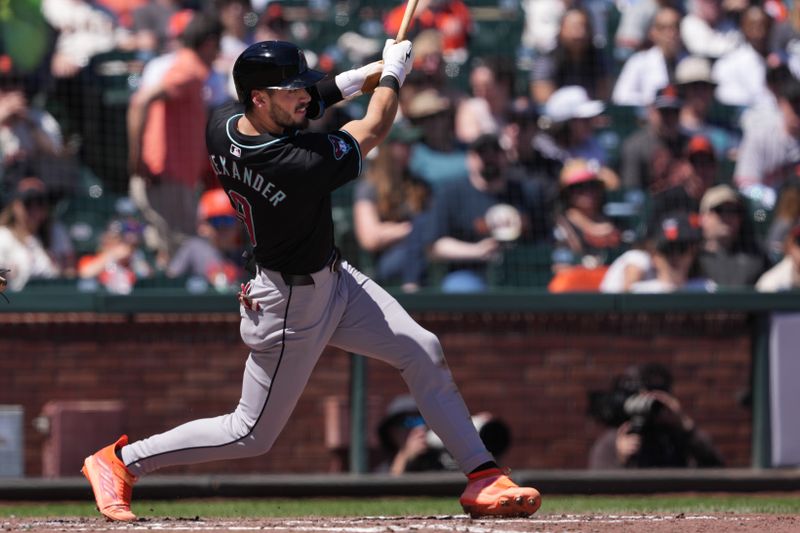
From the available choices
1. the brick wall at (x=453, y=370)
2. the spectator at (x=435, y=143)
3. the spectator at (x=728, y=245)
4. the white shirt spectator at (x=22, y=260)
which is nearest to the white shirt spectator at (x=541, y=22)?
the spectator at (x=435, y=143)

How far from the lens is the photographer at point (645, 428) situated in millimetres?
7641

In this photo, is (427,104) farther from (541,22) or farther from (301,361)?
(301,361)

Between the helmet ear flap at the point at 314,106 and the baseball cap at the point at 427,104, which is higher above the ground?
the baseball cap at the point at 427,104

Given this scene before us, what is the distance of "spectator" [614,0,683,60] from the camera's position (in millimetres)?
10125

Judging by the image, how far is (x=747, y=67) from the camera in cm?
1006

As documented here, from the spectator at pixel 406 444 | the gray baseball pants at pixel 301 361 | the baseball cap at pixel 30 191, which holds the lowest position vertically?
the spectator at pixel 406 444

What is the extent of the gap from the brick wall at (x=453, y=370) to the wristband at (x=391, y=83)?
3233 mm

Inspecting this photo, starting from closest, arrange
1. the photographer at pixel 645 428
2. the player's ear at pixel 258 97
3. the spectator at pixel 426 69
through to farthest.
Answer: the player's ear at pixel 258 97 → the photographer at pixel 645 428 → the spectator at pixel 426 69

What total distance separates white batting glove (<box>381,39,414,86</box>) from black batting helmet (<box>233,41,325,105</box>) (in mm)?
372

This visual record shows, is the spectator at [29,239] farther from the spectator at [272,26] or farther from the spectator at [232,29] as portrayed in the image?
the spectator at [272,26]

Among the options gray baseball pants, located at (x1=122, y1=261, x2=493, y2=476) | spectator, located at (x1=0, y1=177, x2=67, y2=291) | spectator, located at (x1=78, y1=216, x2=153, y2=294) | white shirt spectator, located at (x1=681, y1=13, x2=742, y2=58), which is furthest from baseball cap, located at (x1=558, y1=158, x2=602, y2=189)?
gray baseball pants, located at (x1=122, y1=261, x2=493, y2=476)

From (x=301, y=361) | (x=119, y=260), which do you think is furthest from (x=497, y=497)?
(x=119, y=260)

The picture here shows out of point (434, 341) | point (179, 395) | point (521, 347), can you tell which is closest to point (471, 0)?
point (521, 347)

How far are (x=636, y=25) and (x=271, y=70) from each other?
6337 millimetres
